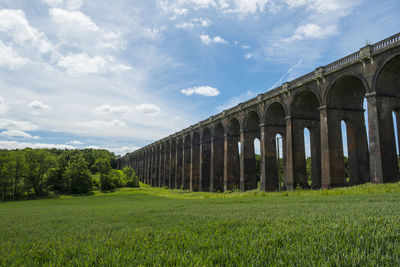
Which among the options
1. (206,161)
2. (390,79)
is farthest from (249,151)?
(390,79)

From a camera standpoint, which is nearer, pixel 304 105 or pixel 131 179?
pixel 304 105

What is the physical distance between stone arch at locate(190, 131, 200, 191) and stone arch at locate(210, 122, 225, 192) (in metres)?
7.21

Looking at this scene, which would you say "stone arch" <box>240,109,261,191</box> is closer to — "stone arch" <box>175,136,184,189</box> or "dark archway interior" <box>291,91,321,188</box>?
"dark archway interior" <box>291,91,321,188</box>

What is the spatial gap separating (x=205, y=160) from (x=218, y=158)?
4.04m

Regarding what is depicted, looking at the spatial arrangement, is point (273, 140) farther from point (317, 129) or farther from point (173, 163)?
point (173, 163)

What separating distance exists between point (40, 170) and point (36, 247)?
60322mm

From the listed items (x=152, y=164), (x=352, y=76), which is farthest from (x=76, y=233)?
(x=152, y=164)

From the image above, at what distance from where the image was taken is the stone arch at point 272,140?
3341 cm

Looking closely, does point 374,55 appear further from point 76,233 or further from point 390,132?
point 76,233

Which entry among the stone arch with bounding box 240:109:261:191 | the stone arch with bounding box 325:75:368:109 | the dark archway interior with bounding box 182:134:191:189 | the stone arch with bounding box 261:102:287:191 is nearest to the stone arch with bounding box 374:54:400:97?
the stone arch with bounding box 325:75:368:109

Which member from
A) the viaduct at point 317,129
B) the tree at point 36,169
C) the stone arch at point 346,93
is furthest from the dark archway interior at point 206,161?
the tree at point 36,169

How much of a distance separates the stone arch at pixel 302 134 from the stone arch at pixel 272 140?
3.19m

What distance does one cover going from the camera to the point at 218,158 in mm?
45344

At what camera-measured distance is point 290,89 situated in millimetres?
29688
